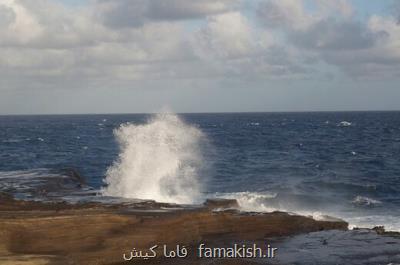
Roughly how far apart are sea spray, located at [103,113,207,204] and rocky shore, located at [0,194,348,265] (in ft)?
44.0

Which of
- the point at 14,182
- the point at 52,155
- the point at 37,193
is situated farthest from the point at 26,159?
the point at 37,193

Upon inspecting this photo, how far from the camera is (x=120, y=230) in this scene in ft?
52.4

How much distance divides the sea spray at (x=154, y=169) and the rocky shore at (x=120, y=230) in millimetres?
13423

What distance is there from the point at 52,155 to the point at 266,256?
52.5 metres

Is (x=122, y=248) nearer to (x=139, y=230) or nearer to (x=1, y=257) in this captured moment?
(x=139, y=230)

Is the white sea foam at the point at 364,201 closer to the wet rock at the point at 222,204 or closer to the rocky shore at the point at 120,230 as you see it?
the wet rock at the point at 222,204

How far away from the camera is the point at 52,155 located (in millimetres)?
64875

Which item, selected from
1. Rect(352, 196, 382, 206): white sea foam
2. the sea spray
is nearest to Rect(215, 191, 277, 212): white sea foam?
the sea spray

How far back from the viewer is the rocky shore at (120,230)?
1466 centimetres

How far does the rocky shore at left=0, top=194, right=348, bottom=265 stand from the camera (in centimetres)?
1466

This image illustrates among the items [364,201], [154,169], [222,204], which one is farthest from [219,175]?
[222,204]

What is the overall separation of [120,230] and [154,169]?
2280 centimetres

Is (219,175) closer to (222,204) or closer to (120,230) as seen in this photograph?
(222,204)

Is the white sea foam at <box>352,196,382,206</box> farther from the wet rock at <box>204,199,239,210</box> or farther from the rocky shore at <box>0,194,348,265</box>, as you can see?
the rocky shore at <box>0,194,348,265</box>
